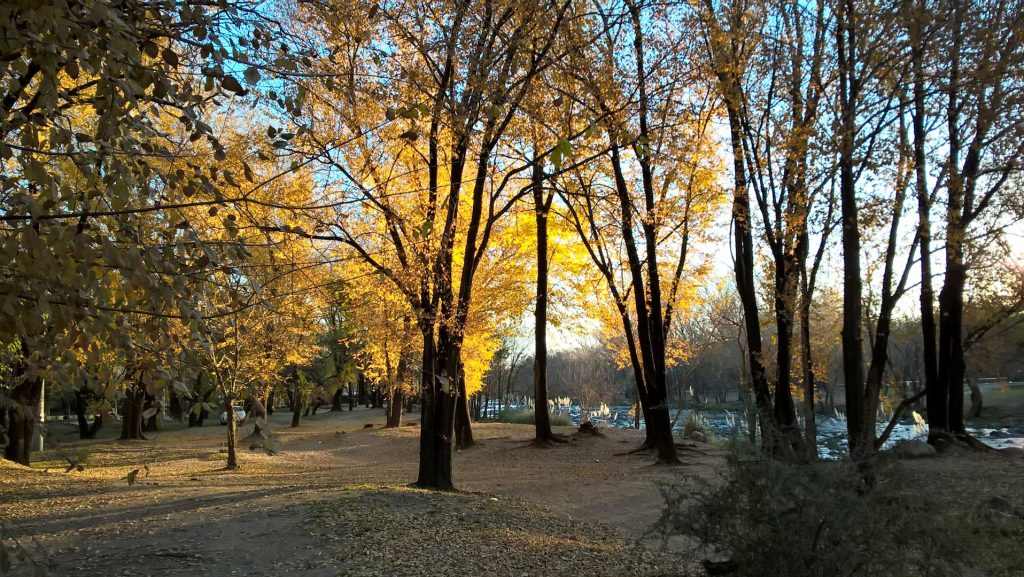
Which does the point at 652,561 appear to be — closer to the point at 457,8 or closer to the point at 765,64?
the point at 457,8

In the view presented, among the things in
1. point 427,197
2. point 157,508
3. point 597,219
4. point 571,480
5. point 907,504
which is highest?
point 597,219

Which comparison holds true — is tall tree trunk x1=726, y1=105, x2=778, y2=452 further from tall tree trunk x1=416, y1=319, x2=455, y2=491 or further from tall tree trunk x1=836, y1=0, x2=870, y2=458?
tall tree trunk x1=416, y1=319, x2=455, y2=491

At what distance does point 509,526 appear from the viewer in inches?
257

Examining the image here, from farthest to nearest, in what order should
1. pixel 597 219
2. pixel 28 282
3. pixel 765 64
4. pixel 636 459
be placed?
pixel 597 219, pixel 636 459, pixel 765 64, pixel 28 282

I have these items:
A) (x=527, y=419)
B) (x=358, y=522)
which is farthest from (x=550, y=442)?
(x=358, y=522)

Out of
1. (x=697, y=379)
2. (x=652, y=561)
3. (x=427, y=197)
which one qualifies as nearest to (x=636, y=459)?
(x=427, y=197)

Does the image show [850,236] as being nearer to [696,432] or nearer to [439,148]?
[439,148]

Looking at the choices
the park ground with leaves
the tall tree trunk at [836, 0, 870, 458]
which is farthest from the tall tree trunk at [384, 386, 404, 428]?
the tall tree trunk at [836, 0, 870, 458]

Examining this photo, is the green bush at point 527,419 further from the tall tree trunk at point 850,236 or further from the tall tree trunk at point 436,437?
the tall tree trunk at point 850,236

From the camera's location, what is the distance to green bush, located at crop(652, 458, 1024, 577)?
145 inches

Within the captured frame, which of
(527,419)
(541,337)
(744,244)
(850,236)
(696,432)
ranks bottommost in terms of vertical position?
(527,419)

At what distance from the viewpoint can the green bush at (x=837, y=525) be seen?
3689mm

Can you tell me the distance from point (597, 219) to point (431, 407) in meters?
8.85

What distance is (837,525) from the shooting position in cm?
366
